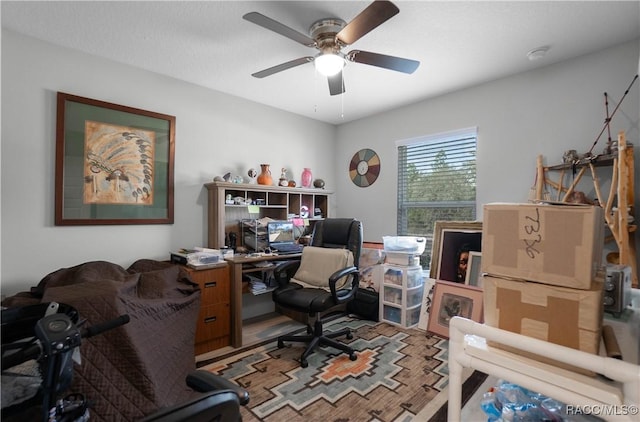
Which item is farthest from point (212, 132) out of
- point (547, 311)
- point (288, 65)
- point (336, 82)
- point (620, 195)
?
point (620, 195)

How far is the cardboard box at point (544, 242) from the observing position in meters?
0.73

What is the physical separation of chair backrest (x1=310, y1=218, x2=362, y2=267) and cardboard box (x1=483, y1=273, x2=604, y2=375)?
1802mm

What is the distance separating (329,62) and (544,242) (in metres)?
1.64

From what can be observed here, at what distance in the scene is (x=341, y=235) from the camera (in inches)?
109

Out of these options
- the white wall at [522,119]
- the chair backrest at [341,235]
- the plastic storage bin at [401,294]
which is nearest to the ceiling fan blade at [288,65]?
the chair backrest at [341,235]

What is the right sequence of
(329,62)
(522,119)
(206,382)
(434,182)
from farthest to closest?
(434,182), (522,119), (329,62), (206,382)

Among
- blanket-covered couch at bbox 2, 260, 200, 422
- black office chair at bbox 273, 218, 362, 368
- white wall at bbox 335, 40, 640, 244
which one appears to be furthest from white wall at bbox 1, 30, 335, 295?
white wall at bbox 335, 40, 640, 244

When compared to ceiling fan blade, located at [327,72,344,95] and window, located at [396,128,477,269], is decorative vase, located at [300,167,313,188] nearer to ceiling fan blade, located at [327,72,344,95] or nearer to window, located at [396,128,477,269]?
window, located at [396,128,477,269]

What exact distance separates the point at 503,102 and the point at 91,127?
371cm

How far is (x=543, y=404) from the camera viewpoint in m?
0.93

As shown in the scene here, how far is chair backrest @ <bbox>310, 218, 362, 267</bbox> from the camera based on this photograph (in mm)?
2682

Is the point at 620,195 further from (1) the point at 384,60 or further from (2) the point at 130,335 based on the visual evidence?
(2) the point at 130,335

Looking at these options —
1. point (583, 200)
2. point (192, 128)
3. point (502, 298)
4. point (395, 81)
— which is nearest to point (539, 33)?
point (395, 81)

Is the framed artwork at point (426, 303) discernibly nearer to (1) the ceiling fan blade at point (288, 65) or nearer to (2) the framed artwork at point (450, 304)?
(2) the framed artwork at point (450, 304)
